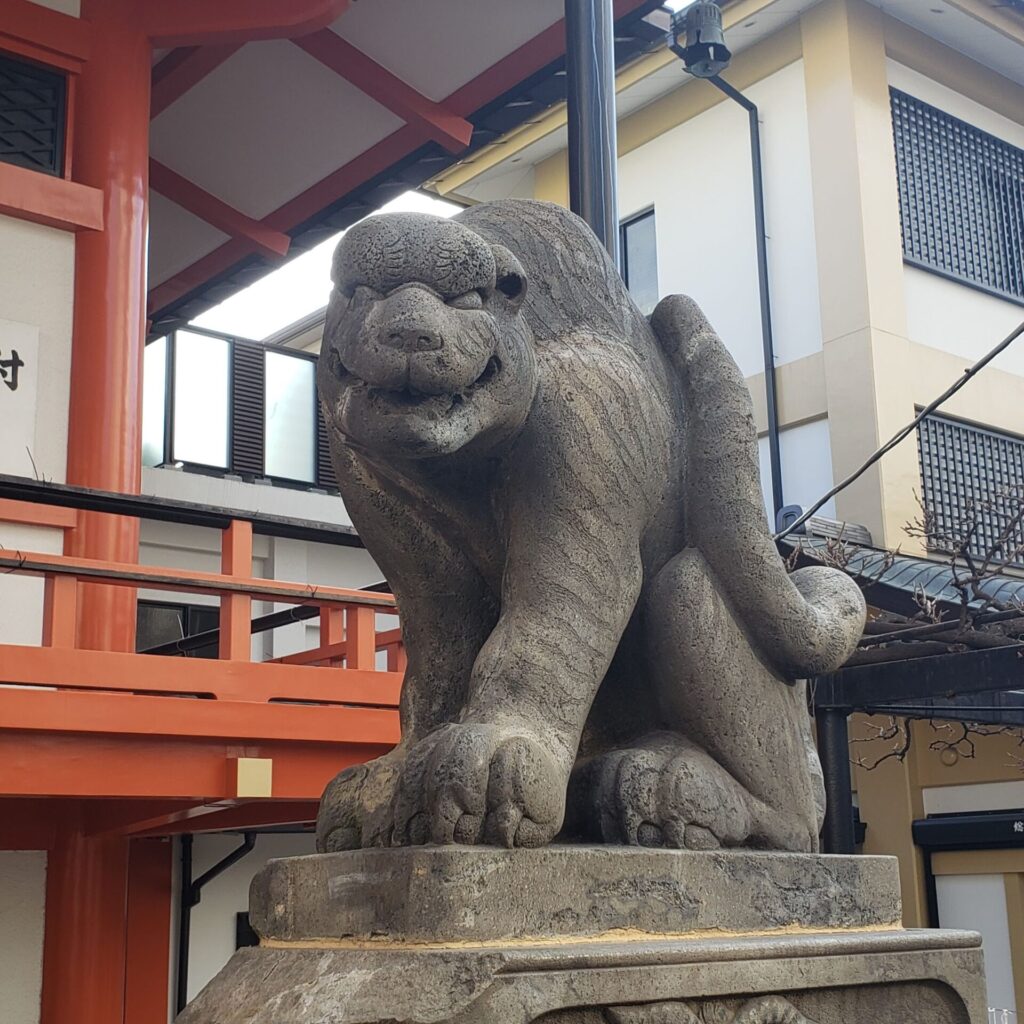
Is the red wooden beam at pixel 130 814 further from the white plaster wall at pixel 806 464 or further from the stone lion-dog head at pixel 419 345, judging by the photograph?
the white plaster wall at pixel 806 464

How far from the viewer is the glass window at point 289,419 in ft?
42.3

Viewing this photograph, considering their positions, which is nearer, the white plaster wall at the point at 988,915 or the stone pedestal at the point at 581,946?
the stone pedestal at the point at 581,946

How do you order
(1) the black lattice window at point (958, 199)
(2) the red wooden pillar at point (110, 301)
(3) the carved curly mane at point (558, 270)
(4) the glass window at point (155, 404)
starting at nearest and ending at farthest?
(3) the carved curly mane at point (558, 270) → (2) the red wooden pillar at point (110, 301) → (1) the black lattice window at point (958, 199) → (4) the glass window at point (155, 404)

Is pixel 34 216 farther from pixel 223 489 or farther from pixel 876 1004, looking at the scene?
pixel 876 1004

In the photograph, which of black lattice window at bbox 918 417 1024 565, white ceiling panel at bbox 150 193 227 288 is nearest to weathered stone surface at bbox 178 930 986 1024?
black lattice window at bbox 918 417 1024 565

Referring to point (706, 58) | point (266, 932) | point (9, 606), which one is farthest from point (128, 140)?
point (266, 932)

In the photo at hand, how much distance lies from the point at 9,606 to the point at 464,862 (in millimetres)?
5731

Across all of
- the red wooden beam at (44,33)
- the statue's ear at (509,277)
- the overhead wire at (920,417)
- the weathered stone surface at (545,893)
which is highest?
the red wooden beam at (44,33)

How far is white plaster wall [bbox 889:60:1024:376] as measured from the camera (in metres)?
11.0

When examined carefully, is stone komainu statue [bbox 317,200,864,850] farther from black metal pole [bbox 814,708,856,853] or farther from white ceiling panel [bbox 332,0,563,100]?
white ceiling panel [bbox 332,0,563,100]

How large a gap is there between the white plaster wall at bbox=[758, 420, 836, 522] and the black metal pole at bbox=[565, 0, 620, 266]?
531 cm

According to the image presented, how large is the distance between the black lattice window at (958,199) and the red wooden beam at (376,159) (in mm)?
3455

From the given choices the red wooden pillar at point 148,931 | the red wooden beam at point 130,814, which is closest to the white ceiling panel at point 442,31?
the red wooden beam at point 130,814

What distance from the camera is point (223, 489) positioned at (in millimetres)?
12188
